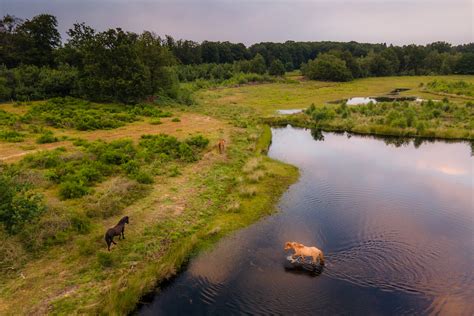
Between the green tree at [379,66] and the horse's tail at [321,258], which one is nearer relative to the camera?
the horse's tail at [321,258]

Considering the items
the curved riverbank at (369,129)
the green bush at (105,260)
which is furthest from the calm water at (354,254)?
the curved riverbank at (369,129)

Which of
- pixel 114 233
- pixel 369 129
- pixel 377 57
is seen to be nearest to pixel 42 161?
pixel 114 233

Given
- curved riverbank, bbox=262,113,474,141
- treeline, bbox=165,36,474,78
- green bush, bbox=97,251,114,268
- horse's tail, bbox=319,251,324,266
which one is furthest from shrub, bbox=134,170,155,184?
treeline, bbox=165,36,474,78

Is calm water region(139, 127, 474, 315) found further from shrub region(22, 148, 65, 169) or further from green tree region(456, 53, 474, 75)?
green tree region(456, 53, 474, 75)

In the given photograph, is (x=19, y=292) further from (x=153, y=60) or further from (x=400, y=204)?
(x=153, y=60)

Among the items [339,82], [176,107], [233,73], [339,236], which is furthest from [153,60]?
[339,82]

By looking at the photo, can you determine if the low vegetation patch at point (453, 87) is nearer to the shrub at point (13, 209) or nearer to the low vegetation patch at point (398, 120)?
the low vegetation patch at point (398, 120)
